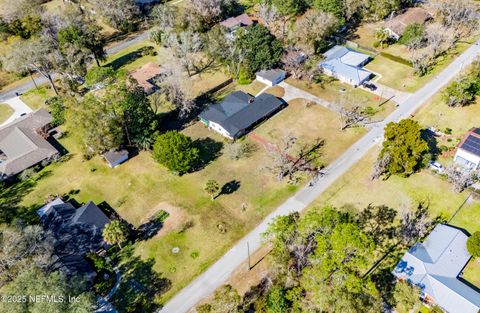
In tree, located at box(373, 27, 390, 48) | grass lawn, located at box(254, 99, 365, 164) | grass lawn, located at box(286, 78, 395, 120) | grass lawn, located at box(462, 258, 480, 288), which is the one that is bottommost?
grass lawn, located at box(462, 258, 480, 288)

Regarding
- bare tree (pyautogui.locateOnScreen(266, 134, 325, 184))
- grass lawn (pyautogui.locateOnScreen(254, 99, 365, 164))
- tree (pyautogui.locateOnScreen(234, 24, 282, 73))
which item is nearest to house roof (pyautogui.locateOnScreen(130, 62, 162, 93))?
tree (pyautogui.locateOnScreen(234, 24, 282, 73))

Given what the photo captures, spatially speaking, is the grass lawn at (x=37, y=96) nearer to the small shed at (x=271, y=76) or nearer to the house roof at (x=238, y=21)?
the house roof at (x=238, y=21)

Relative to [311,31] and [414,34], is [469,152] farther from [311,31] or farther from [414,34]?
[311,31]

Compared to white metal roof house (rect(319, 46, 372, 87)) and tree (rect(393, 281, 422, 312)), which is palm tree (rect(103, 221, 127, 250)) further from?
white metal roof house (rect(319, 46, 372, 87))

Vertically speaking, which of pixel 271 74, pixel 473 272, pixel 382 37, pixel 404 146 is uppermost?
pixel 382 37

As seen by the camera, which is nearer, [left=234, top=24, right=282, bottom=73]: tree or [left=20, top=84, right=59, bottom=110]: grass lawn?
[left=234, top=24, right=282, bottom=73]: tree

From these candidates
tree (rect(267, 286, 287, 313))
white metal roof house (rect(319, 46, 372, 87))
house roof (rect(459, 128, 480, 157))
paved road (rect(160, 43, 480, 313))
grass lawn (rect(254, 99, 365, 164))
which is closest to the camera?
tree (rect(267, 286, 287, 313))

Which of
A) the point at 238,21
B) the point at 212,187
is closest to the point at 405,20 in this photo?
the point at 238,21
